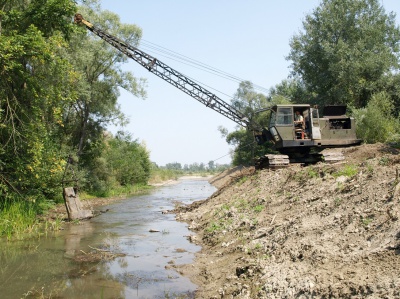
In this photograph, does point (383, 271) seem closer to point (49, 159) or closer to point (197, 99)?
point (49, 159)

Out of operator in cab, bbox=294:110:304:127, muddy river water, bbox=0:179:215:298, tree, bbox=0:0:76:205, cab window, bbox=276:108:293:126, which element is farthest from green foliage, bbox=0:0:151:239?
operator in cab, bbox=294:110:304:127

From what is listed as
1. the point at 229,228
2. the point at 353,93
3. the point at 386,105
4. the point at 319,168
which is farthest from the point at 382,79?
the point at 229,228

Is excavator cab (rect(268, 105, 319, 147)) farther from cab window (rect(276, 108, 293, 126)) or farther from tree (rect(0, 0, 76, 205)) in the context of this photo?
tree (rect(0, 0, 76, 205))

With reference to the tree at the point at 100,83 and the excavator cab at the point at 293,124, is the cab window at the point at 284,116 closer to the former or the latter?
the excavator cab at the point at 293,124

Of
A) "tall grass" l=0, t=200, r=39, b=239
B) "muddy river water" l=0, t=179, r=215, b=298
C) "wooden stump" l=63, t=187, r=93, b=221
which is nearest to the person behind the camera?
"muddy river water" l=0, t=179, r=215, b=298

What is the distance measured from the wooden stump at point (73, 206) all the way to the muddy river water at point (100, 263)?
1.42m

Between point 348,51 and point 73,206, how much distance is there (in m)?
23.6

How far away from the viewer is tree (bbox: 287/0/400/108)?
2967cm

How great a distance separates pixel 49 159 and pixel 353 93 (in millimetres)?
24040

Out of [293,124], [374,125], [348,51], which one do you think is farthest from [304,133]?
[348,51]

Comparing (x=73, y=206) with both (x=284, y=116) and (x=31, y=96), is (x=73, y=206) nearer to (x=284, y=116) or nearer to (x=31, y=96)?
(x=31, y=96)

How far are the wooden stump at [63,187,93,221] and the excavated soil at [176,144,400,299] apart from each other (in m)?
6.90

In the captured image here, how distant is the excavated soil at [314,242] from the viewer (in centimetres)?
556

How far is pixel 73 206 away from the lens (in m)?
17.0
